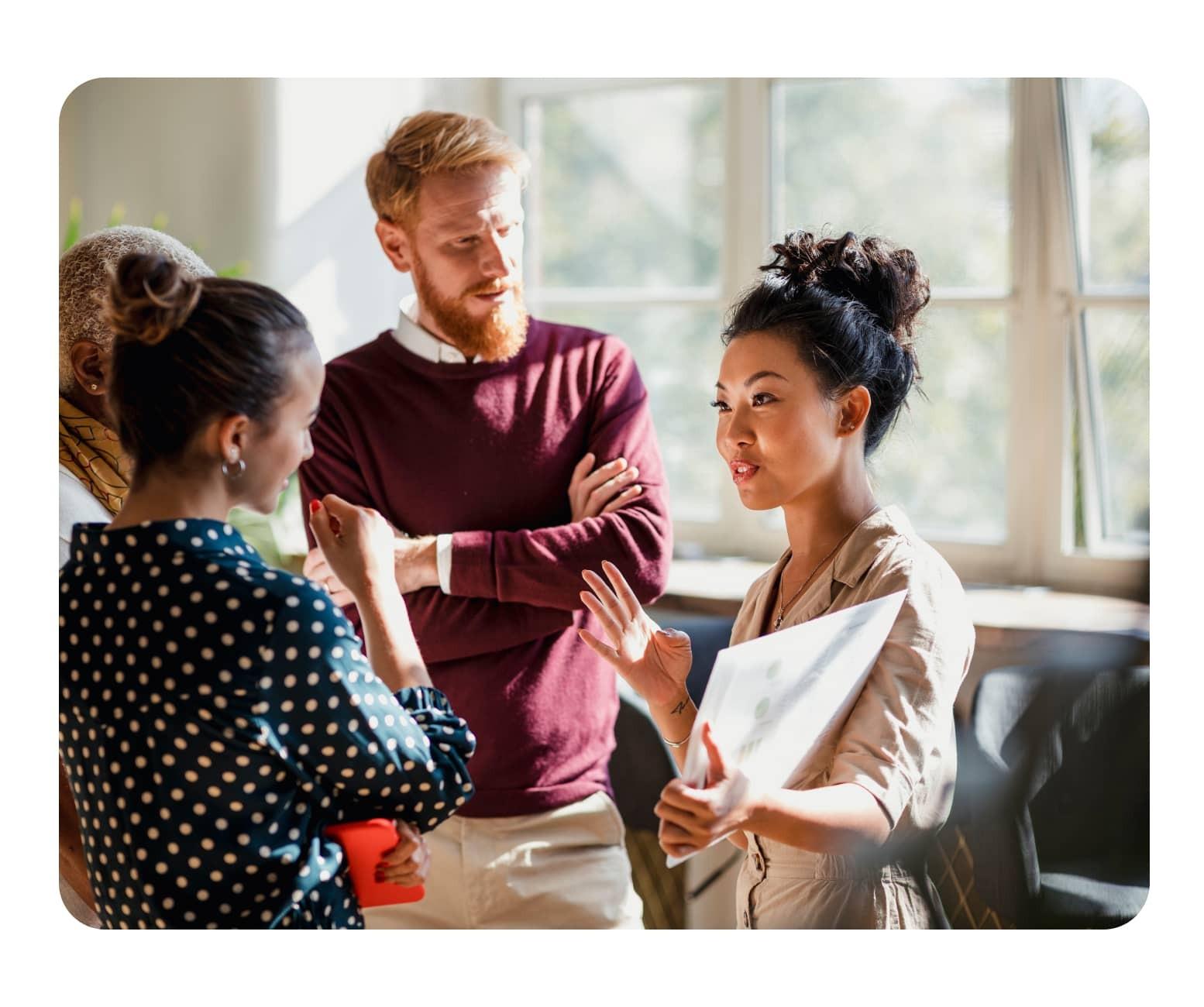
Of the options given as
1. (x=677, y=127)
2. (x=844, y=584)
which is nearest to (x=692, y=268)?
(x=677, y=127)

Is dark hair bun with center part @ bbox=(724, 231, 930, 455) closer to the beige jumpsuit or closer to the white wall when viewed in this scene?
the beige jumpsuit

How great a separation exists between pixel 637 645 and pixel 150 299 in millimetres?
753

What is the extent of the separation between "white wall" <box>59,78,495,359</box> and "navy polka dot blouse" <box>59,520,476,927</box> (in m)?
0.62

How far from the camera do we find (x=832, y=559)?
162 centimetres

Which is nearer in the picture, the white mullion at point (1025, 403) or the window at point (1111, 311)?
the window at point (1111, 311)

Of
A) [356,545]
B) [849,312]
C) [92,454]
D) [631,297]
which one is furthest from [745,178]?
[92,454]

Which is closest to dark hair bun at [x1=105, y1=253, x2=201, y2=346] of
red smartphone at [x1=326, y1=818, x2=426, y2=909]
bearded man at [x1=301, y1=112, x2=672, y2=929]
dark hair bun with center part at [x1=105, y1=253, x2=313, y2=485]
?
dark hair bun with center part at [x1=105, y1=253, x2=313, y2=485]

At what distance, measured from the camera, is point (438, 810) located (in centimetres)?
139

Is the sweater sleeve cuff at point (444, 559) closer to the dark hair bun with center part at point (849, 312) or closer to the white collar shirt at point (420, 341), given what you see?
the white collar shirt at point (420, 341)

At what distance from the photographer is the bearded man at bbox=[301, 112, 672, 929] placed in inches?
69.9

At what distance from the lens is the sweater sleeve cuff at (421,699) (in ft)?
4.66

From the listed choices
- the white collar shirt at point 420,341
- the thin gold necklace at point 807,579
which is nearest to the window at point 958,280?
the thin gold necklace at point 807,579

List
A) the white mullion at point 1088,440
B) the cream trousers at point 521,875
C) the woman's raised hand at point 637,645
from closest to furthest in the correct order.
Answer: the woman's raised hand at point 637,645 → the cream trousers at point 521,875 → the white mullion at point 1088,440

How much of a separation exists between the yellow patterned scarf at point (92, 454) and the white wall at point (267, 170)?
1.14ft
